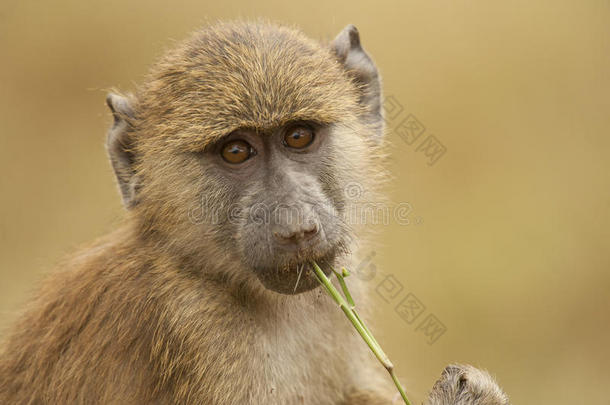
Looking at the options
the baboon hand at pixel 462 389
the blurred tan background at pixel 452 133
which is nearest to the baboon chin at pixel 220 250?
the baboon hand at pixel 462 389

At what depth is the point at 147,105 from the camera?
205 inches

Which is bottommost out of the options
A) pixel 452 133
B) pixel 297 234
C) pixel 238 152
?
pixel 452 133

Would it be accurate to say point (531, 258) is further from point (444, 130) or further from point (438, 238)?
point (444, 130)

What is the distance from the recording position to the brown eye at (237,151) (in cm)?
485

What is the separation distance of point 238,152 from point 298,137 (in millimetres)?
371

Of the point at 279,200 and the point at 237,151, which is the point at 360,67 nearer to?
the point at 237,151

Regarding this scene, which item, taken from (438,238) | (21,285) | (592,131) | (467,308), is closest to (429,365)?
(467,308)

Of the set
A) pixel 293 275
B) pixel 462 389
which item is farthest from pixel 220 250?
pixel 462 389

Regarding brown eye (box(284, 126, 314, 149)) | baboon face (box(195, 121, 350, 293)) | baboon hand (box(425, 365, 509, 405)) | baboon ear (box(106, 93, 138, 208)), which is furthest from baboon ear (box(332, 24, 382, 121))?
baboon hand (box(425, 365, 509, 405))

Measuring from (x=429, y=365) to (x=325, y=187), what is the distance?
5.34 metres

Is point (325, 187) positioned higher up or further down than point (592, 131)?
higher up

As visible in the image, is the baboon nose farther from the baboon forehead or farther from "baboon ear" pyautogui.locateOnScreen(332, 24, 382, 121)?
"baboon ear" pyautogui.locateOnScreen(332, 24, 382, 121)

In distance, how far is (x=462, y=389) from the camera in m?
4.66

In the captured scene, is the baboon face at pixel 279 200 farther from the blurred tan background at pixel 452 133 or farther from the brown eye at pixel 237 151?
the blurred tan background at pixel 452 133
